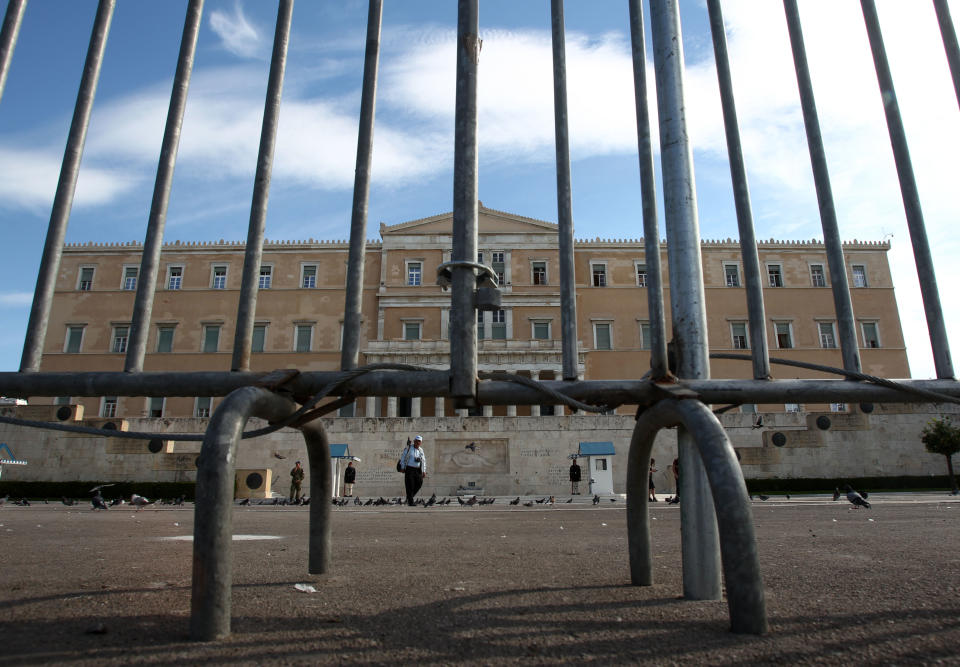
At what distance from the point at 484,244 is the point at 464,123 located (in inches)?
1740

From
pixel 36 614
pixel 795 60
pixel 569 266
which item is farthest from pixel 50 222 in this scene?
pixel 795 60

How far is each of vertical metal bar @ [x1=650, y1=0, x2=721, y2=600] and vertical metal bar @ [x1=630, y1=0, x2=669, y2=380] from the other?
→ 77 mm

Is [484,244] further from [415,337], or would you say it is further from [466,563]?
[466,563]

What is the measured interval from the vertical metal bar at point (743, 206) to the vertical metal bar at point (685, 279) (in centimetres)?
33

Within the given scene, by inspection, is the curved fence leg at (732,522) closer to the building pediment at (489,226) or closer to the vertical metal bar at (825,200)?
the vertical metal bar at (825,200)

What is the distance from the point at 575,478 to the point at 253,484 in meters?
12.1

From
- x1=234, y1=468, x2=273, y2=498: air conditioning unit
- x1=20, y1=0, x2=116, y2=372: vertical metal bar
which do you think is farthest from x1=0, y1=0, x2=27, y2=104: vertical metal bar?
x1=234, y1=468, x2=273, y2=498: air conditioning unit

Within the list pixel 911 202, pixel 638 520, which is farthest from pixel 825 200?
pixel 638 520

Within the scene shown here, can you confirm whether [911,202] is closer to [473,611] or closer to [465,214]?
[465,214]

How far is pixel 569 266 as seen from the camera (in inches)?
109

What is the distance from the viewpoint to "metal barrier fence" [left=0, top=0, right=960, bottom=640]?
5.56ft

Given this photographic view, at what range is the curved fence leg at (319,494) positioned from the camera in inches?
107

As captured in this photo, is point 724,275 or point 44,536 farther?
point 724,275

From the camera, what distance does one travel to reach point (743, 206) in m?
2.90
